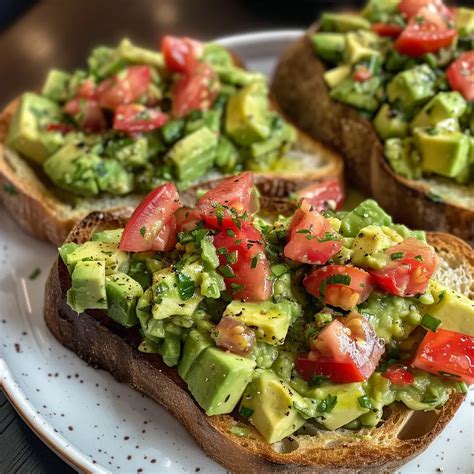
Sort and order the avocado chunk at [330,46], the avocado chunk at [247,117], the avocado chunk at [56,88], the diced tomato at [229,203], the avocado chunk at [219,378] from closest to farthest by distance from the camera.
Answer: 1. the avocado chunk at [219,378]
2. the diced tomato at [229,203]
3. the avocado chunk at [247,117]
4. the avocado chunk at [56,88]
5. the avocado chunk at [330,46]

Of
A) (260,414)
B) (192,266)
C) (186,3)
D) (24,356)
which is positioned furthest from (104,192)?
(186,3)

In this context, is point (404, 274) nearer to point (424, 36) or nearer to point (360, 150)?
point (360, 150)

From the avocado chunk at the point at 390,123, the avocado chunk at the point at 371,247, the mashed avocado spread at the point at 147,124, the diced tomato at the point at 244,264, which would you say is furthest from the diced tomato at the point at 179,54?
the avocado chunk at the point at 371,247

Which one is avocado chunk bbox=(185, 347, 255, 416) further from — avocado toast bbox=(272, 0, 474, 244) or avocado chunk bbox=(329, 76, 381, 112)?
avocado chunk bbox=(329, 76, 381, 112)

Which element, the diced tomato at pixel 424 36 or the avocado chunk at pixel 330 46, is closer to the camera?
the diced tomato at pixel 424 36

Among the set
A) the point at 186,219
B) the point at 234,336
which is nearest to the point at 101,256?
the point at 186,219

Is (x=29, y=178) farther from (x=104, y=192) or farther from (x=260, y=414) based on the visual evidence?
(x=260, y=414)

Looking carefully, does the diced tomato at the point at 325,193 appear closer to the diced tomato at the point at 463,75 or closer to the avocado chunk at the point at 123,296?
the diced tomato at the point at 463,75
